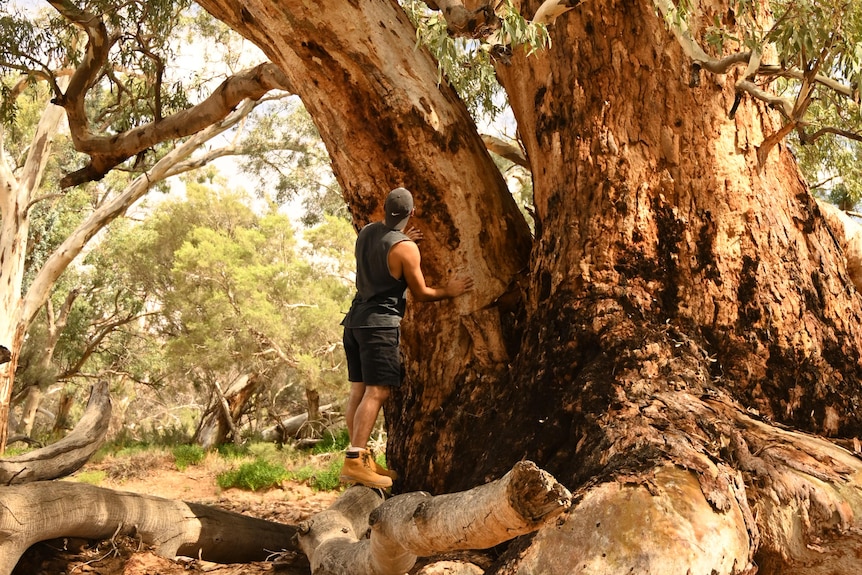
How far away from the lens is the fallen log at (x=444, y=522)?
2.04m

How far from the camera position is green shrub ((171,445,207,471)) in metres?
11.0

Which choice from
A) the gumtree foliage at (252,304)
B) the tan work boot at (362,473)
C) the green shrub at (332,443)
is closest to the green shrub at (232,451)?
the green shrub at (332,443)

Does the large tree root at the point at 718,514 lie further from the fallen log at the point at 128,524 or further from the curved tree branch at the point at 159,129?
the curved tree branch at the point at 159,129

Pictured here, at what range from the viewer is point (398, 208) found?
3887mm

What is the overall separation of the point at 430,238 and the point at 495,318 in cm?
53

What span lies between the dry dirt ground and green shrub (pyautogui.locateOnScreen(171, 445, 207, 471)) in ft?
0.32

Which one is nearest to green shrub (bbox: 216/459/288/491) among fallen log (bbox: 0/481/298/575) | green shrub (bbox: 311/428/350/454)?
green shrub (bbox: 311/428/350/454)

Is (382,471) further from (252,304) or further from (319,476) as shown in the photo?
(252,304)

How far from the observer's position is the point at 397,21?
4.47 meters

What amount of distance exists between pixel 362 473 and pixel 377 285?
89 cm

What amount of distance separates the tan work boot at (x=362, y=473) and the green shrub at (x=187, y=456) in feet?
24.6

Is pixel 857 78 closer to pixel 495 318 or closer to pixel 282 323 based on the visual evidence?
pixel 495 318

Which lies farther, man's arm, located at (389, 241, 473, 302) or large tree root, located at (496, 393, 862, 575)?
man's arm, located at (389, 241, 473, 302)

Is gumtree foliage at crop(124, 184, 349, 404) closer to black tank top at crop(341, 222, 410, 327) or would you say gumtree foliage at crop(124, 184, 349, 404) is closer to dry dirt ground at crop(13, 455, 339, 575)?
dry dirt ground at crop(13, 455, 339, 575)
